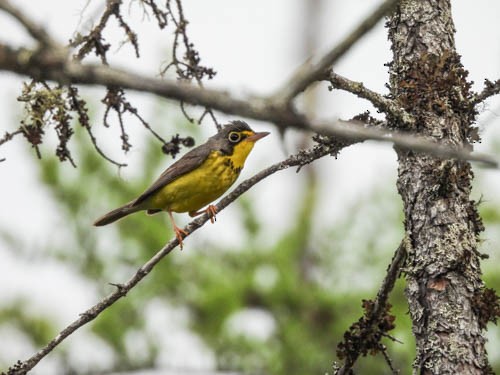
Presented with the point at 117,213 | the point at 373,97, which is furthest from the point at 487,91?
the point at 117,213

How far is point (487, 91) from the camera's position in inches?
148

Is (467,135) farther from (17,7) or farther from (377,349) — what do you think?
(17,7)

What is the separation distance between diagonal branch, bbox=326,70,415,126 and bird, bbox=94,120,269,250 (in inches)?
108

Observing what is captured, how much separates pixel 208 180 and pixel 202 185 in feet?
0.21

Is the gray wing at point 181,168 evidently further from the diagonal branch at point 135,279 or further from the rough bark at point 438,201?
the rough bark at point 438,201

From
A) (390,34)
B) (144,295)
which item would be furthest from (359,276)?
(390,34)

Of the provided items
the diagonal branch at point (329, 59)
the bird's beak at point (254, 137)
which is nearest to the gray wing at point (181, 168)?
the bird's beak at point (254, 137)

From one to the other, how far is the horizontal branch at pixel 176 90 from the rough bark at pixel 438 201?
1.64m

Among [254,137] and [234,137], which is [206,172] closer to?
[234,137]

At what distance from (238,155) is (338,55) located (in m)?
4.45

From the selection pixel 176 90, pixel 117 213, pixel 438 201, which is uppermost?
pixel 117 213

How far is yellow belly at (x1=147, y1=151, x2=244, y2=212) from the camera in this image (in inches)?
254

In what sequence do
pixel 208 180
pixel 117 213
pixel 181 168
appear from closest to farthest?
pixel 208 180 → pixel 181 168 → pixel 117 213

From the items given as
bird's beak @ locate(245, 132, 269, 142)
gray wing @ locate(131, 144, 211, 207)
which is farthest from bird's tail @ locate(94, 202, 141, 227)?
bird's beak @ locate(245, 132, 269, 142)
